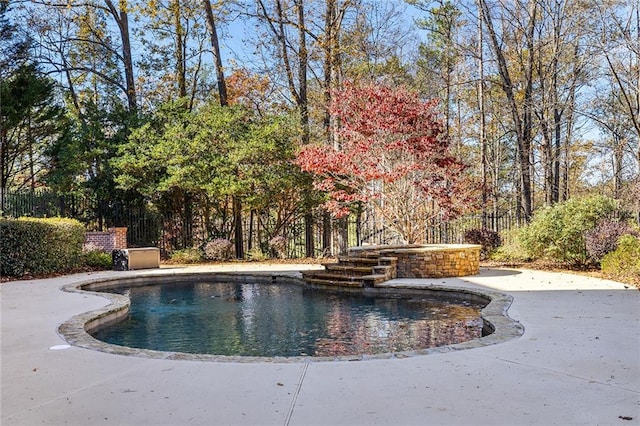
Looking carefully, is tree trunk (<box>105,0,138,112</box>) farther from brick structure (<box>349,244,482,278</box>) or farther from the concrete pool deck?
the concrete pool deck

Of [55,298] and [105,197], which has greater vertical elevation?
[105,197]

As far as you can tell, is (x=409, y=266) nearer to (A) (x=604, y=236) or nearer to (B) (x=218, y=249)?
(A) (x=604, y=236)

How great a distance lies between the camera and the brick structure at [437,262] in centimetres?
901

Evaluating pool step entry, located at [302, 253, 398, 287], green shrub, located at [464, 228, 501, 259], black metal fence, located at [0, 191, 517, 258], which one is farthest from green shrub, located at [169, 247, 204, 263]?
green shrub, located at [464, 228, 501, 259]

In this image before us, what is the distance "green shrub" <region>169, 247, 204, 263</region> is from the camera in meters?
13.6

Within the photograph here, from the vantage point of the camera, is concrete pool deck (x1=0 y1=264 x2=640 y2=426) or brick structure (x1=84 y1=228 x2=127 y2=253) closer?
concrete pool deck (x1=0 y1=264 x2=640 y2=426)

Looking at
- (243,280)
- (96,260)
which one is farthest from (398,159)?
(96,260)

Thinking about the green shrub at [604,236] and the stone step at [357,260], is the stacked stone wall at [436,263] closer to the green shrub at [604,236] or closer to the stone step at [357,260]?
the stone step at [357,260]

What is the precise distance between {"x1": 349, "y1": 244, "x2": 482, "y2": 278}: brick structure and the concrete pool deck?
430 cm

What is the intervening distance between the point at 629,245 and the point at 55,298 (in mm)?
8767

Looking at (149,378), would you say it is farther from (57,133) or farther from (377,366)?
(57,133)

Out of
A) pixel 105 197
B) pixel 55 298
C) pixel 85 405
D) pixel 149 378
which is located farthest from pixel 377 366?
pixel 105 197

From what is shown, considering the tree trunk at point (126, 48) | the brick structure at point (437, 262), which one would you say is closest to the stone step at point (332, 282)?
the brick structure at point (437, 262)

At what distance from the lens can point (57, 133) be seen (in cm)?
1725
